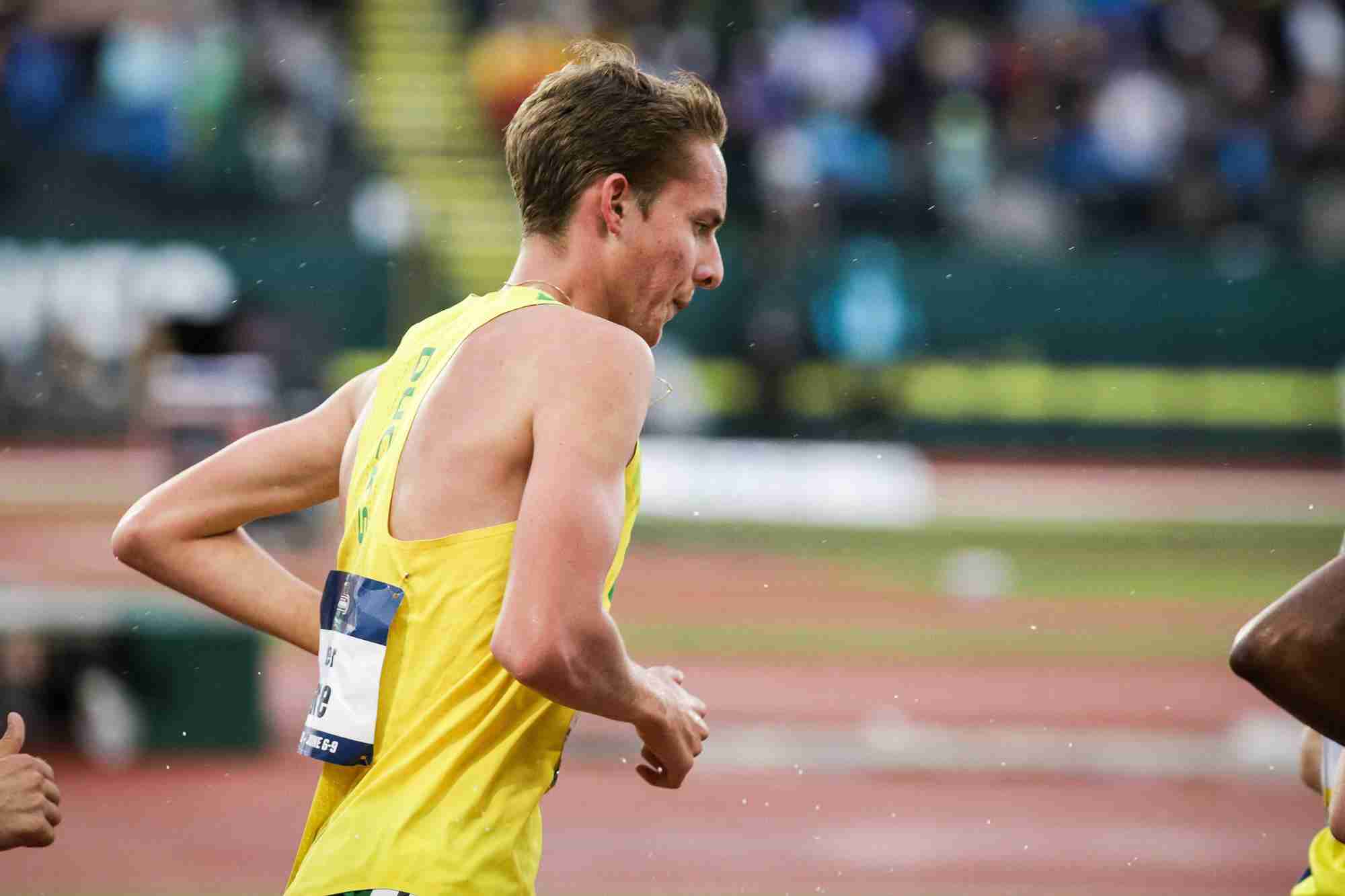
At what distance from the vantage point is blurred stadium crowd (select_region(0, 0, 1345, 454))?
19.3m

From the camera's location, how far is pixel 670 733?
263cm

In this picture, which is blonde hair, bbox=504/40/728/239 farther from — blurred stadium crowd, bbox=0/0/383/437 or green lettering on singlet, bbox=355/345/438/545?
blurred stadium crowd, bbox=0/0/383/437

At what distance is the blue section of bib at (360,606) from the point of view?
2.62 metres

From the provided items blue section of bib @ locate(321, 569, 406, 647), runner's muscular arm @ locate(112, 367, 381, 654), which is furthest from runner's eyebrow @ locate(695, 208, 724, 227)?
blue section of bib @ locate(321, 569, 406, 647)

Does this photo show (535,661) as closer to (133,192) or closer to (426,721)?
(426,721)

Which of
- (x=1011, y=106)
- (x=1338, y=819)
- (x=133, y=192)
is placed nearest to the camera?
(x=1338, y=819)

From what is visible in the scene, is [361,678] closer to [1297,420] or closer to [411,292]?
[411,292]

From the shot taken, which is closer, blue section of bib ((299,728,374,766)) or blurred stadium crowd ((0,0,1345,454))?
blue section of bib ((299,728,374,766))

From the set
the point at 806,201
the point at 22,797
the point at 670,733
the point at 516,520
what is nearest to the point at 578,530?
the point at 516,520

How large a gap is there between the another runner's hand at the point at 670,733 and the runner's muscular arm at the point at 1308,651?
2.56 ft

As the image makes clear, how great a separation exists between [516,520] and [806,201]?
17.7 meters

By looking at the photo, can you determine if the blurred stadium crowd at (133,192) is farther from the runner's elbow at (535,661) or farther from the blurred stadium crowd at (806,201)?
the runner's elbow at (535,661)

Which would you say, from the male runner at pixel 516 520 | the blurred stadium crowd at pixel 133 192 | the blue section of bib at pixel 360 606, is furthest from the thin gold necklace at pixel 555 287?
the blurred stadium crowd at pixel 133 192

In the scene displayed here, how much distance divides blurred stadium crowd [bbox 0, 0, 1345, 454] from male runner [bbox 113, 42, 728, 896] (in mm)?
15370
